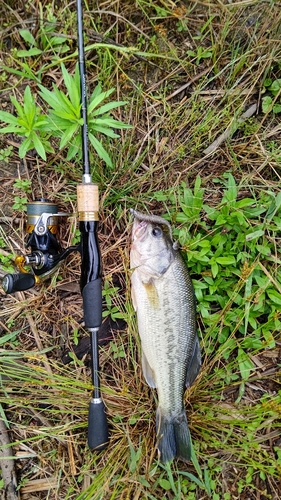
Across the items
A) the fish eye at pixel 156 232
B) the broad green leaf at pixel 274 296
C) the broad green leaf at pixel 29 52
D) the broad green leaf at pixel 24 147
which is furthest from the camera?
the broad green leaf at pixel 29 52

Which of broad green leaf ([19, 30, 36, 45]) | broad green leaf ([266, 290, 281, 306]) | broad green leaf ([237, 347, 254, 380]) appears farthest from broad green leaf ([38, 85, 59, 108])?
broad green leaf ([237, 347, 254, 380])

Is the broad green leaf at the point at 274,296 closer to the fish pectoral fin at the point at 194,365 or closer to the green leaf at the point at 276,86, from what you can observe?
the fish pectoral fin at the point at 194,365

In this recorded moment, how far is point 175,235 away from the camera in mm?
2594

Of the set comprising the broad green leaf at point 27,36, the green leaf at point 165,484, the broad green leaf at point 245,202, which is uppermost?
the broad green leaf at point 27,36

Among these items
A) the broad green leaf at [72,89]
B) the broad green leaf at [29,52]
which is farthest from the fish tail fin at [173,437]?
the broad green leaf at [29,52]

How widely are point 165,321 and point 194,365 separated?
0.37 m

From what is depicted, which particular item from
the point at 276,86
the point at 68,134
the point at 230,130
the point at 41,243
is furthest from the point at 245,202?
the point at 41,243

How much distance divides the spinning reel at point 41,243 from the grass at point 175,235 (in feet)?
0.64

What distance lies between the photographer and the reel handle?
2.22 m

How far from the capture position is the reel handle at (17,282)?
7.28 ft

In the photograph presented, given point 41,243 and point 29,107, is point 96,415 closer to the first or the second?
point 41,243

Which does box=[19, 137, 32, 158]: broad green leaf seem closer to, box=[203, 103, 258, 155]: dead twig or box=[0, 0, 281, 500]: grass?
box=[0, 0, 281, 500]: grass

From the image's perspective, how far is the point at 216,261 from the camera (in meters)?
2.54

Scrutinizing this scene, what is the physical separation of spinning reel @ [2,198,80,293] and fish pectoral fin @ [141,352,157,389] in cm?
82
